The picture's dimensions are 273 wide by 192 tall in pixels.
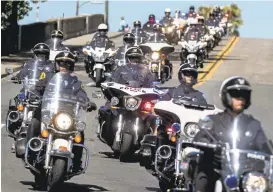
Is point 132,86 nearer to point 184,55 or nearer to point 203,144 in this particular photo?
point 203,144

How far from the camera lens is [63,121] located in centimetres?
1276

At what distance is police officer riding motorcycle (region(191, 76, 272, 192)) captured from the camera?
9.38 meters

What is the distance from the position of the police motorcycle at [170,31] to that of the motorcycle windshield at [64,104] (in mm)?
41955

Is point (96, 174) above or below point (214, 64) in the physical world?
below

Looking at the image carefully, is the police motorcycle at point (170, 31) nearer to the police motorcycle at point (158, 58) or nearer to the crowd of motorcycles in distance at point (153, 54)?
the crowd of motorcycles in distance at point (153, 54)

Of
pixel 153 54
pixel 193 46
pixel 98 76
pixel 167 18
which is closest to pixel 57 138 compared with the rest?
pixel 98 76

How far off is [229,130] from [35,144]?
4.13 m

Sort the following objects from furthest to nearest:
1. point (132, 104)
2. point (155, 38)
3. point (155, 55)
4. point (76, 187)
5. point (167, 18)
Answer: point (167, 18)
point (155, 38)
point (155, 55)
point (132, 104)
point (76, 187)

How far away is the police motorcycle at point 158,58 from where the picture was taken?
107ft

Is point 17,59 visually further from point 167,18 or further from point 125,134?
point 125,134

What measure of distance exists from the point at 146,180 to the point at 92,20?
55422 mm

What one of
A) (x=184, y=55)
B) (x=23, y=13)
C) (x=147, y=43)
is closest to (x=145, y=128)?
(x=147, y=43)

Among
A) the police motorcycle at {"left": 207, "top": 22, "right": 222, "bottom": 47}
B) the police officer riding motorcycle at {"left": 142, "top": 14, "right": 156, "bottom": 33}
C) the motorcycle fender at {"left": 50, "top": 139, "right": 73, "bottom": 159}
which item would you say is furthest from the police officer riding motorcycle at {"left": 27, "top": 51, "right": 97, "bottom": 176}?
the police motorcycle at {"left": 207, "top": 22, "right": 222, "bottom": 47}

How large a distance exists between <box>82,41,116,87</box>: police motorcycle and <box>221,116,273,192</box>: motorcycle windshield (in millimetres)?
21369
